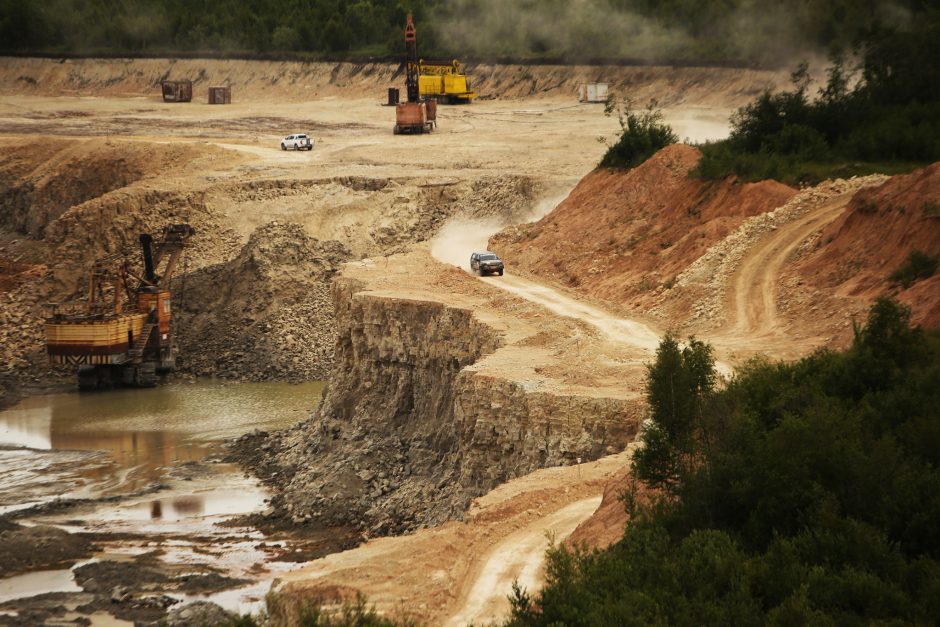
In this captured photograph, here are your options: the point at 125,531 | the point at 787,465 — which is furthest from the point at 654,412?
the point at 125,531

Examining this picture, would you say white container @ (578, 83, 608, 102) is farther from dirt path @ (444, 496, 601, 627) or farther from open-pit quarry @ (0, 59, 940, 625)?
dirt path @ (444, 496, 601, 627)

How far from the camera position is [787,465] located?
954 inches

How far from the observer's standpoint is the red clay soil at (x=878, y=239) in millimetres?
41312

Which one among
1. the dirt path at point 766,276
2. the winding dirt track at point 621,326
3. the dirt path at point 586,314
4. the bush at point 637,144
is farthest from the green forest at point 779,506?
the bush at point 637,144

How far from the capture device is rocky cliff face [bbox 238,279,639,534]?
113ft

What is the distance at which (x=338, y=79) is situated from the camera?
407ft

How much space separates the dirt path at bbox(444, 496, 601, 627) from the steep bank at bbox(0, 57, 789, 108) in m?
67.9

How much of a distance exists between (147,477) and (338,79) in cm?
7883

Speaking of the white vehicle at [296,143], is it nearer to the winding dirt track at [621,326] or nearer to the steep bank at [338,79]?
the steep bank at [338,79]

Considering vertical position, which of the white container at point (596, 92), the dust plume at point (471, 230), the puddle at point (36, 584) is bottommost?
the puddle at point (36, 584)

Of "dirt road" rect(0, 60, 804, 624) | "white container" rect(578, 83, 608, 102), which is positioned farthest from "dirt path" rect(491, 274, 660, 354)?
"white container" rect(578, 83, 608, 102)

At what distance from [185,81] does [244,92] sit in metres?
5.91

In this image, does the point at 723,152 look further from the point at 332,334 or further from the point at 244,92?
the point at 244,92

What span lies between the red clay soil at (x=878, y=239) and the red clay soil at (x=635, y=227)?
20.5 feet
